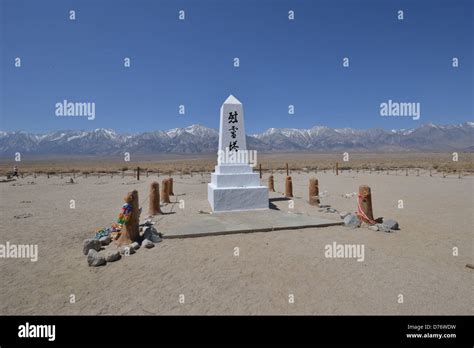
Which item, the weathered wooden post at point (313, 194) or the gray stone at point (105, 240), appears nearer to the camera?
the gray stone at point (105, 240)

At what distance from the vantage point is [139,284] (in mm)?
4453

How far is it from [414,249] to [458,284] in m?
1.63

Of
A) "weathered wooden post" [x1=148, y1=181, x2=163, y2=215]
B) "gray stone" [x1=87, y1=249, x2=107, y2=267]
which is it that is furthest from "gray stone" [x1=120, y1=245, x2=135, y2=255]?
"weathered wooden post" [x1=148, y1=181, x2=163, y2=215]

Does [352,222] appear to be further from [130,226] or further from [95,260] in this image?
[95,260]

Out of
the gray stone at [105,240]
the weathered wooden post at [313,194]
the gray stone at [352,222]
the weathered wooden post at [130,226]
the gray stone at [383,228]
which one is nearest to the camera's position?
the weathered wooden post at [130,226]

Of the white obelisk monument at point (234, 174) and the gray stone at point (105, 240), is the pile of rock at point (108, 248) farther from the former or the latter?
the white obelisk monument at point (234, 174)

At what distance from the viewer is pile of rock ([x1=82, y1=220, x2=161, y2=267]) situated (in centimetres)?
525

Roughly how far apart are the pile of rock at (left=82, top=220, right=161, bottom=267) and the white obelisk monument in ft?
10.6

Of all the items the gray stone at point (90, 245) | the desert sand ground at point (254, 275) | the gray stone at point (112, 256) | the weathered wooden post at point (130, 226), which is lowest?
the desert sand ground at point (254, 275)

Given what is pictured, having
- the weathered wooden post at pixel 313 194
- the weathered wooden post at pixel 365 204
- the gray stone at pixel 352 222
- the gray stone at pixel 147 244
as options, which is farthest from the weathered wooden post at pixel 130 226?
the weathered wooden post at pixel 313 194

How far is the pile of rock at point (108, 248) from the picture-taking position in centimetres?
525

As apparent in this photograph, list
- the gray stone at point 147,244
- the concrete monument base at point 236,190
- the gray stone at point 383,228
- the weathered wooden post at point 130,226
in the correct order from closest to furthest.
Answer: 1. the gray stone at point 147,244
2. the weathered wooden post at point 130,226
3. the gray stone at point 383,228
4. the concrete monument base at point 236,190

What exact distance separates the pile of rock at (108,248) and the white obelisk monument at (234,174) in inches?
127
